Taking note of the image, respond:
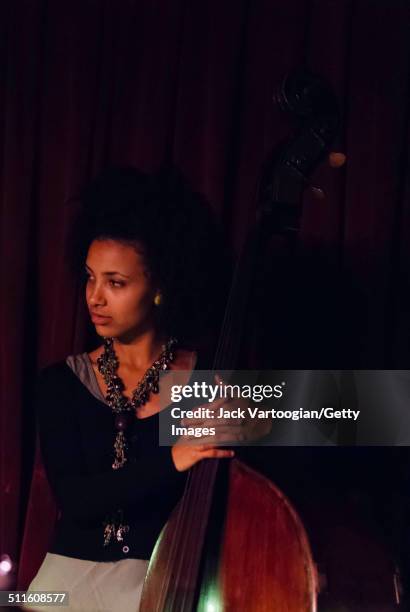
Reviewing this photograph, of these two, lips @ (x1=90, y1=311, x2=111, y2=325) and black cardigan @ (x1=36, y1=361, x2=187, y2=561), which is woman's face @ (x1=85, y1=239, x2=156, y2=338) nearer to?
lips @ (x1=90, y1=311, x2=111, y2=325)

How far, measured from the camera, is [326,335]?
1401 millimetres

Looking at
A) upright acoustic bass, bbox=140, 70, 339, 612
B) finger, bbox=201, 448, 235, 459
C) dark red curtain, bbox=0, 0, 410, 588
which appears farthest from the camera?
dark red curtain, bbox=0, 0, 410, 588

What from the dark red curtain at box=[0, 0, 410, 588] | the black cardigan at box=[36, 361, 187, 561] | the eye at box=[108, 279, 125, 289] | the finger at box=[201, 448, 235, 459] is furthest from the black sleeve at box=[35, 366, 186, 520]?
the dark red curtain at box=[0, 0, 410, 588]

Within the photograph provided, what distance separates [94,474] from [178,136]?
0.75 metres

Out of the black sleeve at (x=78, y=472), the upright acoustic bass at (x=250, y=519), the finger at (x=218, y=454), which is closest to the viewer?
the upright acoustic bass at (x=250, y=519)

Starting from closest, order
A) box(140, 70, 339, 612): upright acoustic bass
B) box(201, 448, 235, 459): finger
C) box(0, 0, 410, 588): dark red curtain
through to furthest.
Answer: box(140, 70, 339, 612): upright acoustic bass
box(201, 448, 235, 459): finger
box(0, 0, 410, 588): dark red curtain

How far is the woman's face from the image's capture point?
1.21 metres

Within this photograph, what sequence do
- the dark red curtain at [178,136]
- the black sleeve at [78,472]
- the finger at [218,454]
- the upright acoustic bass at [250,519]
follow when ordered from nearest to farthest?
1. the upright acoustic bass at [250,519]
2. the finger at [218,454]
3. the black sleeve at [78,472]
4. the dark red curtain at [178,136]

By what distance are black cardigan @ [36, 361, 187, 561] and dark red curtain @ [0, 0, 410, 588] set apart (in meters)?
0.32

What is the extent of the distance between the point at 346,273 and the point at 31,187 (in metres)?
0.77

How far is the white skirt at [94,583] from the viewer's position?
1.14 m

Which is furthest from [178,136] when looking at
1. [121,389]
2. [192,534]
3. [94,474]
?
[192,534]

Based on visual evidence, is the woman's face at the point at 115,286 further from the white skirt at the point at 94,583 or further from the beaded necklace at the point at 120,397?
the white skirt at the point at 94,583

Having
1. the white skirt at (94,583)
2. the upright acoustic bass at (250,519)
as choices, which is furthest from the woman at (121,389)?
the upright acoustic bass at (250,519)
